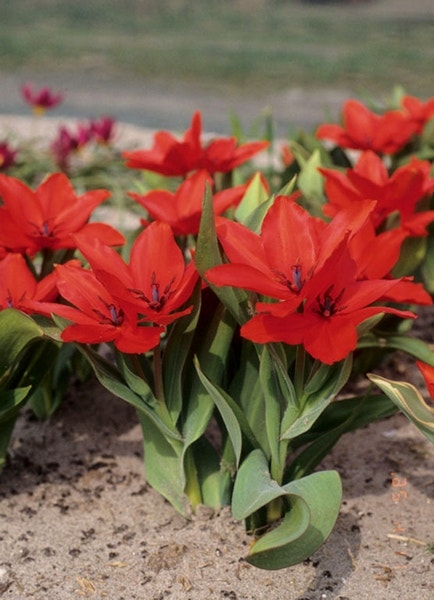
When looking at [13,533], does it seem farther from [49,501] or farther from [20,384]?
[20,384]

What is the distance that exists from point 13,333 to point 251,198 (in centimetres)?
68

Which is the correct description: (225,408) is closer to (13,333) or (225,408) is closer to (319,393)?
(319,393)

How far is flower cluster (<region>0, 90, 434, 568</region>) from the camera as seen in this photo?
1556mm

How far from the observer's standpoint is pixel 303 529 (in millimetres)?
1480

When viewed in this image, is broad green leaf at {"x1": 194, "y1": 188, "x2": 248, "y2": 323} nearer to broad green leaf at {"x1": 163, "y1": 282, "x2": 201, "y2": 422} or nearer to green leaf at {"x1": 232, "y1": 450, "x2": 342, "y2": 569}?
broad green leaf at {"x1": 163, "y1": 282, "x2": 201, "y2": 422}

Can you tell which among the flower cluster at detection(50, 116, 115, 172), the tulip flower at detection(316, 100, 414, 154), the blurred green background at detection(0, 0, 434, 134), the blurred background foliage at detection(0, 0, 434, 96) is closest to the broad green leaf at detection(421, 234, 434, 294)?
the tulip flower at detection(316, 100, 414, 154)

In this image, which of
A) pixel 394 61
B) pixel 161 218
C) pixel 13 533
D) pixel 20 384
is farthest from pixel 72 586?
pixel 394 61

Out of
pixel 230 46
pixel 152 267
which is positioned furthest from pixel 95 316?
pixel 230 46

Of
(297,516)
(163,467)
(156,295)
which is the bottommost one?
(163,467)

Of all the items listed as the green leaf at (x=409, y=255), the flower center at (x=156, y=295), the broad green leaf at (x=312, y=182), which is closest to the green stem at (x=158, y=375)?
the flower center at (x=156, y=295)

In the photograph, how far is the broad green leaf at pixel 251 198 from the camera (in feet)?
7.18

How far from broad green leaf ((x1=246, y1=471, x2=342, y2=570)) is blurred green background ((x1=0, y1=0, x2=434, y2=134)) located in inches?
252

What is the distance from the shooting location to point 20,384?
6.52ft

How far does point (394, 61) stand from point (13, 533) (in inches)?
425
